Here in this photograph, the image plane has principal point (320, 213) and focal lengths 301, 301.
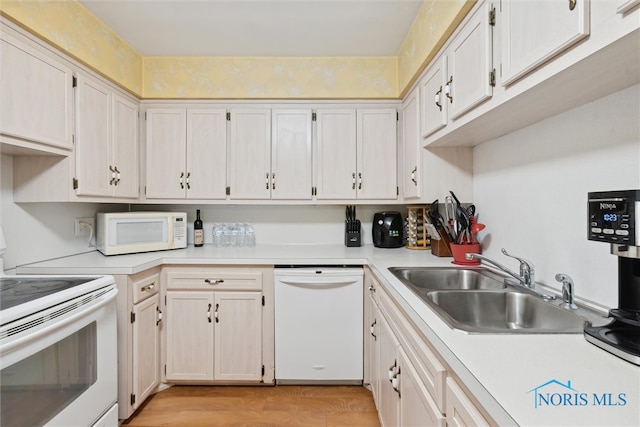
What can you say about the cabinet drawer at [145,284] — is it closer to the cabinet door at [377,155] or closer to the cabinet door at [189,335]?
the cabinet door at [189,335]

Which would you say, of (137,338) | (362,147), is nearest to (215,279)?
(137,338)

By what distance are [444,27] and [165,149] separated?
206 cm

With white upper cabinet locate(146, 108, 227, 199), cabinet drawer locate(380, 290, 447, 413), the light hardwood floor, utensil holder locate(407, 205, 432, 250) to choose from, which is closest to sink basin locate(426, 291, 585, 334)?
cabinet drawer locate(380, 290, 447, 413)

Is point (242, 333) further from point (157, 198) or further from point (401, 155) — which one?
point (401, 155)

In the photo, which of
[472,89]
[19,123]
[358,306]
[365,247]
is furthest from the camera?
[365,247]

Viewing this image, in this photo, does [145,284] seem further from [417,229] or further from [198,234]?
[417,229]

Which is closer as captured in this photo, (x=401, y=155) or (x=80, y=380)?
(x=80, y=380)

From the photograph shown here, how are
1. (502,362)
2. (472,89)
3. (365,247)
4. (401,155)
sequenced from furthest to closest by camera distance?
(365,247) < (401,155) < (472,89) < (502,362)

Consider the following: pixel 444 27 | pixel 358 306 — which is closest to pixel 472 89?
pixel 444 27

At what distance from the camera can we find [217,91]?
2.37 metres

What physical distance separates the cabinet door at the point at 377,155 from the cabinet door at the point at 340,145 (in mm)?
55

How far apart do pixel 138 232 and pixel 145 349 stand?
783mm

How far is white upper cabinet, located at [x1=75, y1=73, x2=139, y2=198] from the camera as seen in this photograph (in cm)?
181

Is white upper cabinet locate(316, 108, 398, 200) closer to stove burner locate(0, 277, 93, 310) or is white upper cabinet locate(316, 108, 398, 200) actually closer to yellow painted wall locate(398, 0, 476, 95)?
yellow painted wall locate(398, 0, 476, 95)
